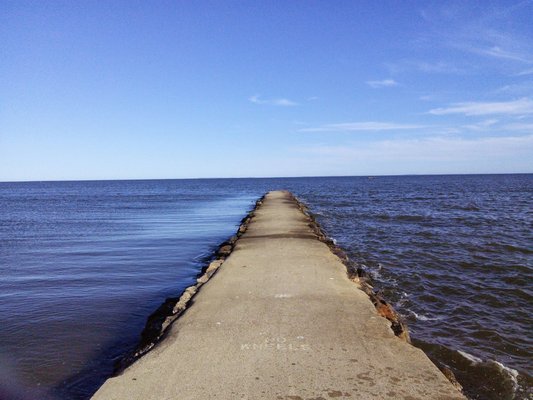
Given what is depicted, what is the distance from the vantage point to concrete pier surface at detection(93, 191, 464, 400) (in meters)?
3.68

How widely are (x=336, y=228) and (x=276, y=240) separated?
889cm

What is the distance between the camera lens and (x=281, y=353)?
4.37 metres

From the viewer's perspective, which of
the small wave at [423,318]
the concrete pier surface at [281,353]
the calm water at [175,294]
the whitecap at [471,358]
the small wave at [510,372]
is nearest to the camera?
the concrete pier surface at [281,353]

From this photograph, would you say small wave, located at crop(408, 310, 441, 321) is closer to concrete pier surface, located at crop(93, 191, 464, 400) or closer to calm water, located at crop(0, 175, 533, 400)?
calm water, located at crop(0, 175, 533, 400)

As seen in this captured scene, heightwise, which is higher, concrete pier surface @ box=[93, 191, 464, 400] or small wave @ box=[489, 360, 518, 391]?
concrete pier surface @ box=[93, 191, 464, 400]

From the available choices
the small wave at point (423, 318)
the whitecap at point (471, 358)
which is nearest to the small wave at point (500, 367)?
the whitecap at point (471, 358)

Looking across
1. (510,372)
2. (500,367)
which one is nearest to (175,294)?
(500,367)

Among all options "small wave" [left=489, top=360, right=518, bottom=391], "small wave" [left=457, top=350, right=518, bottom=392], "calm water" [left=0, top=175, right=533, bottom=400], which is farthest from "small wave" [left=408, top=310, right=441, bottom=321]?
"small wave" [left=489, top=360, right=518, bottom=391]

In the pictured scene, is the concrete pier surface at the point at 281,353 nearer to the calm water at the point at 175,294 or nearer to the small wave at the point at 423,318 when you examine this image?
the calm water at the point at 175,294

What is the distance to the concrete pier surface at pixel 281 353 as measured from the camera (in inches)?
145

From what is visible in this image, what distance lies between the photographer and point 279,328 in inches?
199

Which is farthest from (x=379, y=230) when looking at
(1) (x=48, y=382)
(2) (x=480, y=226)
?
(1) (x=48, y=382)

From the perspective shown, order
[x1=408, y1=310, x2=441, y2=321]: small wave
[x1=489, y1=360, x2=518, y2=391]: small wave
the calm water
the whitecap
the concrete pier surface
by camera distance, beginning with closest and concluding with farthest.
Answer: the concrete pier surface
[x1=489, y1=360, x2=518, y2=391]: small wave
the calm water
the whitecap
[x1=408, y1=310, x2=441, y2=321]: small wave

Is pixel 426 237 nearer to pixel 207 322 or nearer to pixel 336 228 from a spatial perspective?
pixel 336 228
